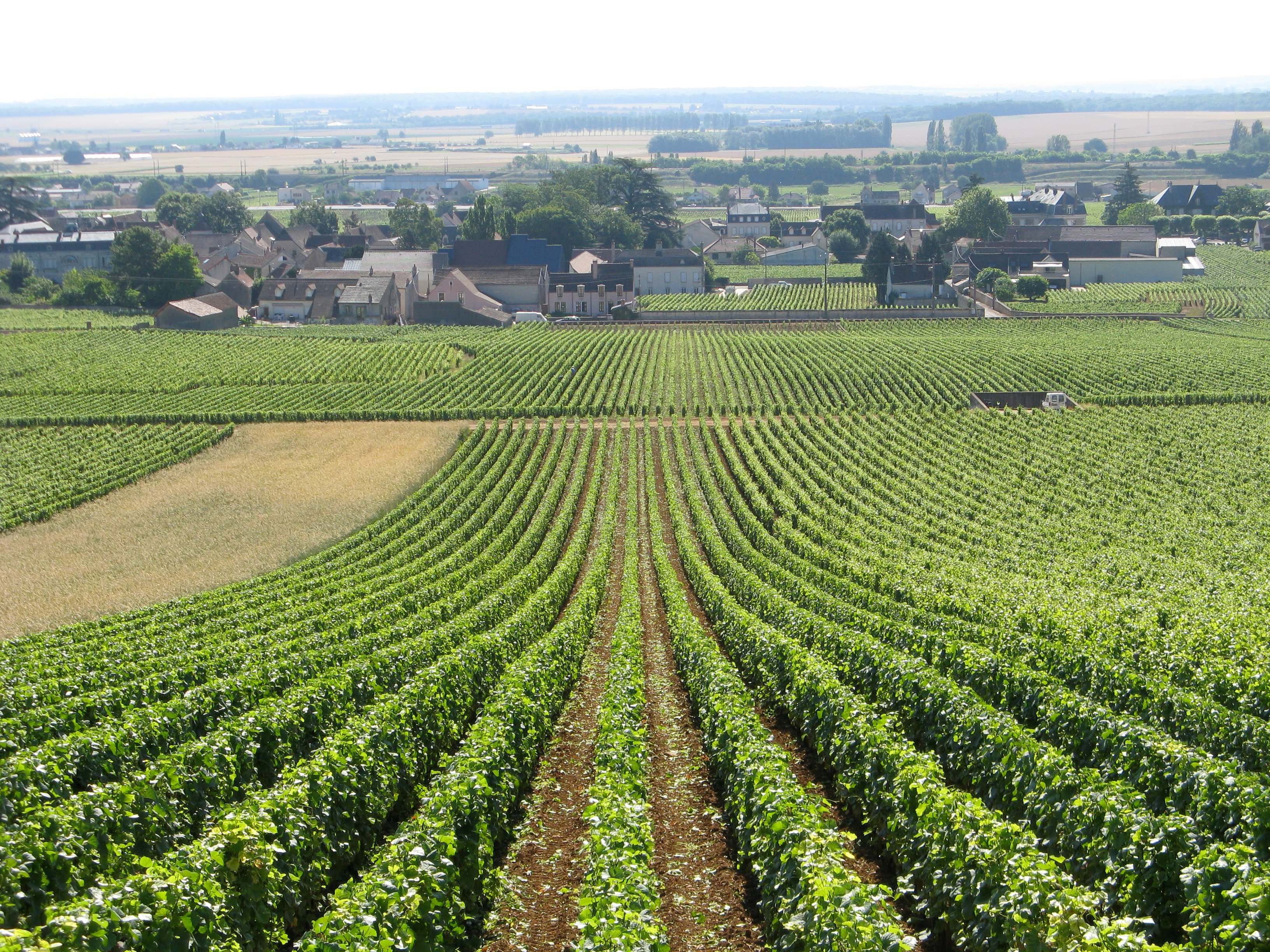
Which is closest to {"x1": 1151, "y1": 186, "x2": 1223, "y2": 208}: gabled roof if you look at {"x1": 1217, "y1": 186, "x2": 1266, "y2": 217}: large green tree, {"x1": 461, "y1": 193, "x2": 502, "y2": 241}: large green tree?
{"x1": 1217, "y1": 186, "x2": 1266, "y2": 217}: large green tree

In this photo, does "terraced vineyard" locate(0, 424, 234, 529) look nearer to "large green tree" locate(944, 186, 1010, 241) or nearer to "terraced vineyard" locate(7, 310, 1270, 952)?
"terraced vineyard" locate(7, 310, 1270, 952)

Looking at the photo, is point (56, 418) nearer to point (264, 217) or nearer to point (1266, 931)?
point (1266, 931)

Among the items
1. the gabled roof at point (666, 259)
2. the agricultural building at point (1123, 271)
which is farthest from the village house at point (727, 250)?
the agricultural building at point (1123, 271)

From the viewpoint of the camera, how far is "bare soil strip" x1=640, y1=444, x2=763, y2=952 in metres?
11.5

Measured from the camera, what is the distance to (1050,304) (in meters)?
102

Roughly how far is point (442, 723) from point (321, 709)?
1835mm

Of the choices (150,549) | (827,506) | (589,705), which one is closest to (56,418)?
(150,549)

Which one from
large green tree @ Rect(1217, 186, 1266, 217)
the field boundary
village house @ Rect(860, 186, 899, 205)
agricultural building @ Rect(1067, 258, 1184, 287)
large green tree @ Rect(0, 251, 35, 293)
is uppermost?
village house @ Rect(860, 186, 899, 205)

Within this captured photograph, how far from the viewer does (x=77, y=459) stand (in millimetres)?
49594

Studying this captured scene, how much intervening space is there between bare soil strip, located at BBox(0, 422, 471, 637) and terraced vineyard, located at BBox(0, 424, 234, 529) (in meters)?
0.64

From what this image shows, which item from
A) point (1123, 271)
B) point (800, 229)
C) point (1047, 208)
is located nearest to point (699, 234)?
point (800, 229)

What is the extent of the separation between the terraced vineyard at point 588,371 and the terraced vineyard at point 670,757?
103 ft

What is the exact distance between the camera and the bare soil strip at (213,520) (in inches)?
1275

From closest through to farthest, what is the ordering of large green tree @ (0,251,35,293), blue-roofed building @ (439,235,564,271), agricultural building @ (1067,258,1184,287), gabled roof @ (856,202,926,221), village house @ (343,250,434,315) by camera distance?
1. village house @ (343,250,434,315)
2. large green tree @ (0,251,35,293)
3. blue-roofed building @ (439,235,564,271)
4. agricultural building @ (1067,258,1184,287)
5. gabled roof @ (856,202,926,221)
